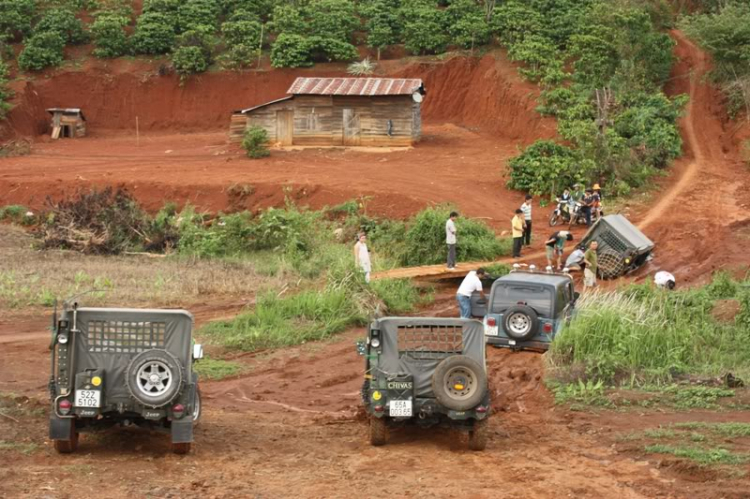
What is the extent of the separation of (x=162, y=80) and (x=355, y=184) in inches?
722

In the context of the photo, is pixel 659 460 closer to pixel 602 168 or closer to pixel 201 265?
pixel 201 265

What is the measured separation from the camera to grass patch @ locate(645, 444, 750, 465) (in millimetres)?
13852

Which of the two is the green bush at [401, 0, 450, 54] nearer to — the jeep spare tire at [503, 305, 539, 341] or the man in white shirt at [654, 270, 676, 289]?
the man in white shirt at [654, 270, 676, 289]

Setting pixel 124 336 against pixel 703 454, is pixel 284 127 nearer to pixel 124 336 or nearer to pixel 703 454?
pixel 124 336

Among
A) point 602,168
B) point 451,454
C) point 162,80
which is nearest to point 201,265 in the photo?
point 602,168

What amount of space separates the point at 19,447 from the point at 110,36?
4262cm

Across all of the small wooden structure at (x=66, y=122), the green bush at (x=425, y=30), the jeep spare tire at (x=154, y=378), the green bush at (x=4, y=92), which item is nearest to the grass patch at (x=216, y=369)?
the jeep spare tire at (x=154, y=378)

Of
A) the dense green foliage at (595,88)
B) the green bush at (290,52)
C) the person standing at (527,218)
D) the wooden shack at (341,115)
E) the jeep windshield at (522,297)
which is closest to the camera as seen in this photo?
the jeep windshield at (522,297)

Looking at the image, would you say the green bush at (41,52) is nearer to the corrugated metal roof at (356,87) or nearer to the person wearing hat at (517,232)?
the corrugated metal roof at (356,87)

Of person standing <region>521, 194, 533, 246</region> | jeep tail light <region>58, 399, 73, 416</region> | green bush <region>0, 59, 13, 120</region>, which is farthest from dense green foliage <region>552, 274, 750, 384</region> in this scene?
green bush <region>0, 59, 13, 120</region>

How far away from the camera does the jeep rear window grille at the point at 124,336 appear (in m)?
13.9

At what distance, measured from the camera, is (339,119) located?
45.0m

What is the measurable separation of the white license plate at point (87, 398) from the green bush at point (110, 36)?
1683 inches

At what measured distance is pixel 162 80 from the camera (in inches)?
2092
